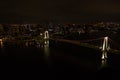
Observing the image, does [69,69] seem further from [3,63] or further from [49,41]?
[49,41]

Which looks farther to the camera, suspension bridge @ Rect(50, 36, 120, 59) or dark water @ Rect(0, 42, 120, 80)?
suspension bridge @ Rect(50, 36, 120, 59)

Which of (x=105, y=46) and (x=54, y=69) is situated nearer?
(x=54, y=69)

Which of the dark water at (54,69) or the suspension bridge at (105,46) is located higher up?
the suspension bridge at (105,46)

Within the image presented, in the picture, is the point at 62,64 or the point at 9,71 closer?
the point at 9,71

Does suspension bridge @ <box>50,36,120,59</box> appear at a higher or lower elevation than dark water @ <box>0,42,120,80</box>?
higher

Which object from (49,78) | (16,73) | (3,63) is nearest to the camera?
(49,78)

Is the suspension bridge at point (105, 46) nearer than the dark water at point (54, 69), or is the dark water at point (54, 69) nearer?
the dark water at point (54, 69)

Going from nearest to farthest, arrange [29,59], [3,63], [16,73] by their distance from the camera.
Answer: [16,73] → [3,63] → [29,59]

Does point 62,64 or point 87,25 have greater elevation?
point 87,25

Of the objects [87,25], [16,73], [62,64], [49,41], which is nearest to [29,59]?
[62,64]

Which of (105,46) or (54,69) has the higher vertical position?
(105,46)
